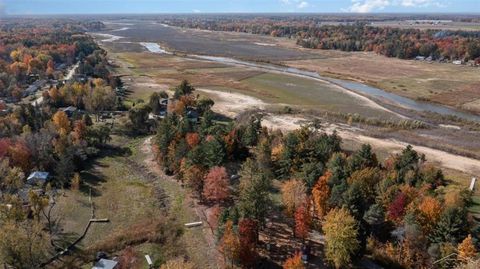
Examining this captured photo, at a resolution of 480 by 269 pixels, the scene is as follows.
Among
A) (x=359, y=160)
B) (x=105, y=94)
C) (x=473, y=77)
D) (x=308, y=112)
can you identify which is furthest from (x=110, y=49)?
(x=359, y=160)

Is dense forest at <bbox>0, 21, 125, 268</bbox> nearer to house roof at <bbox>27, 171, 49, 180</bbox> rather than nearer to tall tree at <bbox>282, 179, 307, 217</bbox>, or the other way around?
house roof at <bbox>27, 171, 49, 180</bbox>

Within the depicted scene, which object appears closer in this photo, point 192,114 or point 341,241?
point 341,241

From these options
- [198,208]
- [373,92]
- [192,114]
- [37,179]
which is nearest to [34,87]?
[192,114]

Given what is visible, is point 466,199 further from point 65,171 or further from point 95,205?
point 65,171

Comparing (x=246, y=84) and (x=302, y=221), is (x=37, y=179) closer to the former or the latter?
(x=302, y=221)

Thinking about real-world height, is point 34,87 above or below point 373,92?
above
